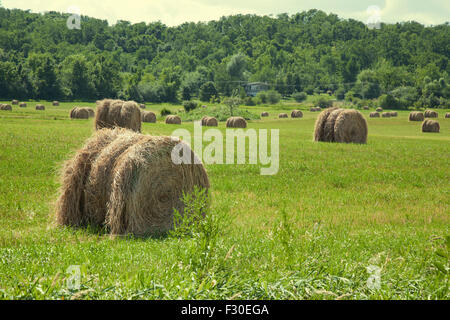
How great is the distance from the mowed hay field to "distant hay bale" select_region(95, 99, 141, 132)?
8.62m

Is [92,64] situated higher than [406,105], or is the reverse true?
[92,64]

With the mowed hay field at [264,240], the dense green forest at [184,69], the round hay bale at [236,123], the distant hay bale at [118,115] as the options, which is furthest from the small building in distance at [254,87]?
the mowed hay field at [264,240]

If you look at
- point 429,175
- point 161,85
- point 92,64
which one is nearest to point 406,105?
point 161,85

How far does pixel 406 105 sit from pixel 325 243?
395 feet

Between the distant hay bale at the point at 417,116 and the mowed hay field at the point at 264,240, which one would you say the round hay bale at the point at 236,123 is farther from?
the distant hay bale at the point at 417,116

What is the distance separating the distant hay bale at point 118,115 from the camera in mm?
30797

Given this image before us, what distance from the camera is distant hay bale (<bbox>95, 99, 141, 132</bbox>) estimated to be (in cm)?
3080

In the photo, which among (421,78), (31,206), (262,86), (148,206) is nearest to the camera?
(148,206)

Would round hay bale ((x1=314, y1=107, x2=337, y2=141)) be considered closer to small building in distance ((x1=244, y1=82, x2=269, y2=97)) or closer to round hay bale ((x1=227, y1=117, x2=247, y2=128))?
round hay bale ((x1=227, y1=117, x2=247, y2=128))

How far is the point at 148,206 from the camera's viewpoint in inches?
387

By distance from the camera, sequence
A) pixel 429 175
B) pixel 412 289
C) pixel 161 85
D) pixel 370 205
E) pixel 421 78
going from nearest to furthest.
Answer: pixel 412 289, pixel 370 205, pixel 429 175, pixel 161 85, pixel 421 78

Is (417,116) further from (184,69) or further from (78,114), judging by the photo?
(184,69)

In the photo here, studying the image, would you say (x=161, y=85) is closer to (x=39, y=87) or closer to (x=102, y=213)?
(x=39, y=87)

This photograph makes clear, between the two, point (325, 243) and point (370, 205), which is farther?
point (370, 205)
